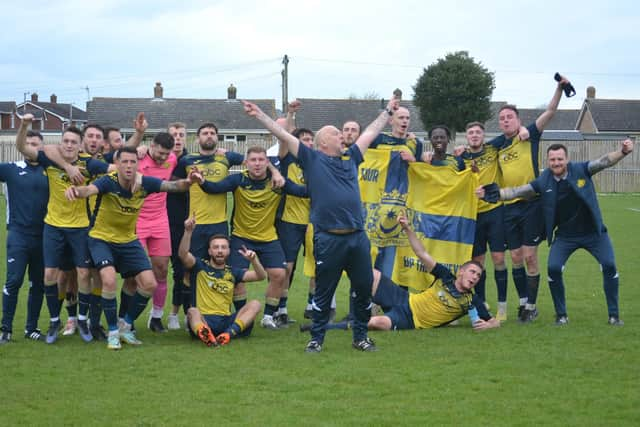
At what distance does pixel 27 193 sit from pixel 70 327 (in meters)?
1.75

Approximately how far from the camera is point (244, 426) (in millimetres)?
6086

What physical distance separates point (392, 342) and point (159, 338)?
9.11ft

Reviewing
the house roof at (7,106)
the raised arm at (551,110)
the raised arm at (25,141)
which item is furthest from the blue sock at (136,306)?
the house roof at (7,106)

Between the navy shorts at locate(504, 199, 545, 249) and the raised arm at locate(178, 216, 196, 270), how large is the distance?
404 cm

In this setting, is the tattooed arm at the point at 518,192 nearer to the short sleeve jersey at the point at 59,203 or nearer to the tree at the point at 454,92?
the short sleeve jersey at the point at 59,203

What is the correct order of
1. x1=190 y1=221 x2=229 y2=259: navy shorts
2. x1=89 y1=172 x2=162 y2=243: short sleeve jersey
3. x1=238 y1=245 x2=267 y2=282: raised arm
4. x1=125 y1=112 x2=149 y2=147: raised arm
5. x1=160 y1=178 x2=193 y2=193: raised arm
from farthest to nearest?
1. x1=190 y1=221 x2=229 y2=259: navy shorts
2. x1=238 y1=245 x2=267 y2=282: raised arm
3. x1=125 y1=112 x2=149 y2=147: raised arm
4. x1=160 y1=178 x2=193 y2=193: raised arm
5. x1=89 y1=172 x2=162 y2=243: short sleeve jersey

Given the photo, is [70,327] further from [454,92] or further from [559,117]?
[559,117]

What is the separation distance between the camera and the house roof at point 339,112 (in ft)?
214

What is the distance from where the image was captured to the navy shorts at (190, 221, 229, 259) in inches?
399

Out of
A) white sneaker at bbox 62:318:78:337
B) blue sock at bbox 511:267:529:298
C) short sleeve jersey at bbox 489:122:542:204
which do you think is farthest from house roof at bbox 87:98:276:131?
white sneaker at bbox 62:318:78:337

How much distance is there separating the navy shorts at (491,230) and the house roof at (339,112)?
53812 millimetres

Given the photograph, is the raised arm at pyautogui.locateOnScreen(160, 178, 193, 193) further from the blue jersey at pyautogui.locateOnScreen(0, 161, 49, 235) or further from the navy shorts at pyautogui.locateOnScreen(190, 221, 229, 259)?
A: the blue jersey at pyautogui.locateOnScreen(0, 161, 49, 235)

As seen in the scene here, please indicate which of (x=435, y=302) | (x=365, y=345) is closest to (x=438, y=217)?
(x=435, y=302)

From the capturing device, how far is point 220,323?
9.63 meters
